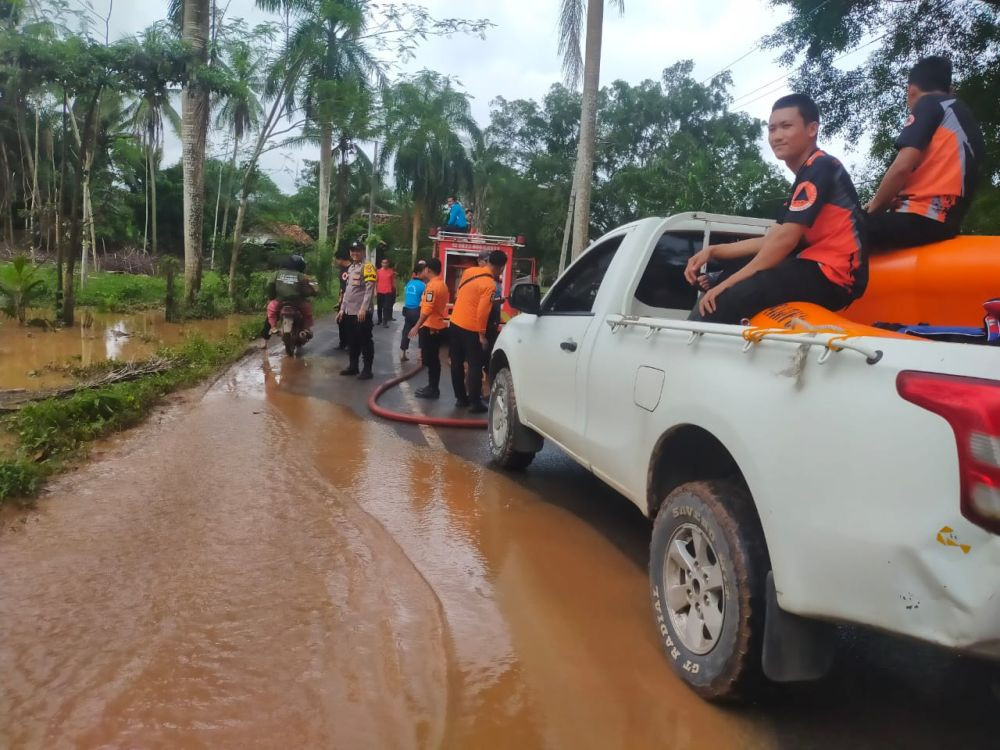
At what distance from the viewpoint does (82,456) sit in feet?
18.0

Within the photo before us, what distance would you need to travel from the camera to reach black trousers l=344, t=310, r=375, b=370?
9922mm

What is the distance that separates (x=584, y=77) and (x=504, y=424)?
10999mm

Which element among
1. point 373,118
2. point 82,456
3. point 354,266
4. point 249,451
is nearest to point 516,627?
point 249,451

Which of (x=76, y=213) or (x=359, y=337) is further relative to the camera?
(x=76, y=213)

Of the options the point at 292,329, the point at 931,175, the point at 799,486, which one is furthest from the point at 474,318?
the point at 799,486

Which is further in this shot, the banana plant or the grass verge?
the banana plant

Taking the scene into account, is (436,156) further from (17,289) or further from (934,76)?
(934,76)

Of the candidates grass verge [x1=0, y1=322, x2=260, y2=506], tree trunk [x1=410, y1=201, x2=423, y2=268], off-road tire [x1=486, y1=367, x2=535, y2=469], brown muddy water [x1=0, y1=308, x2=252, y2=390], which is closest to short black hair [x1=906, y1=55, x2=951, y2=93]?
off-road tire [x1=486, y1=367, x2=535, y2=469]

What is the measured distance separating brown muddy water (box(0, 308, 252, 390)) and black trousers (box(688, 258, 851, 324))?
756 cm

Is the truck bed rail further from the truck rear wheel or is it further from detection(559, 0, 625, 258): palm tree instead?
detection(559, 0, 625, 258): palm tree

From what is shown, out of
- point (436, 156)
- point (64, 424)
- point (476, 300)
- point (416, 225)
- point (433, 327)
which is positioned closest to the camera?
point (64, 424)

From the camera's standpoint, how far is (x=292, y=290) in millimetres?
11555

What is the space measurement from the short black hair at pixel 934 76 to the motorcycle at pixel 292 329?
9384 mm

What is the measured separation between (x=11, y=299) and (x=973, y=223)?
54.3 feet
